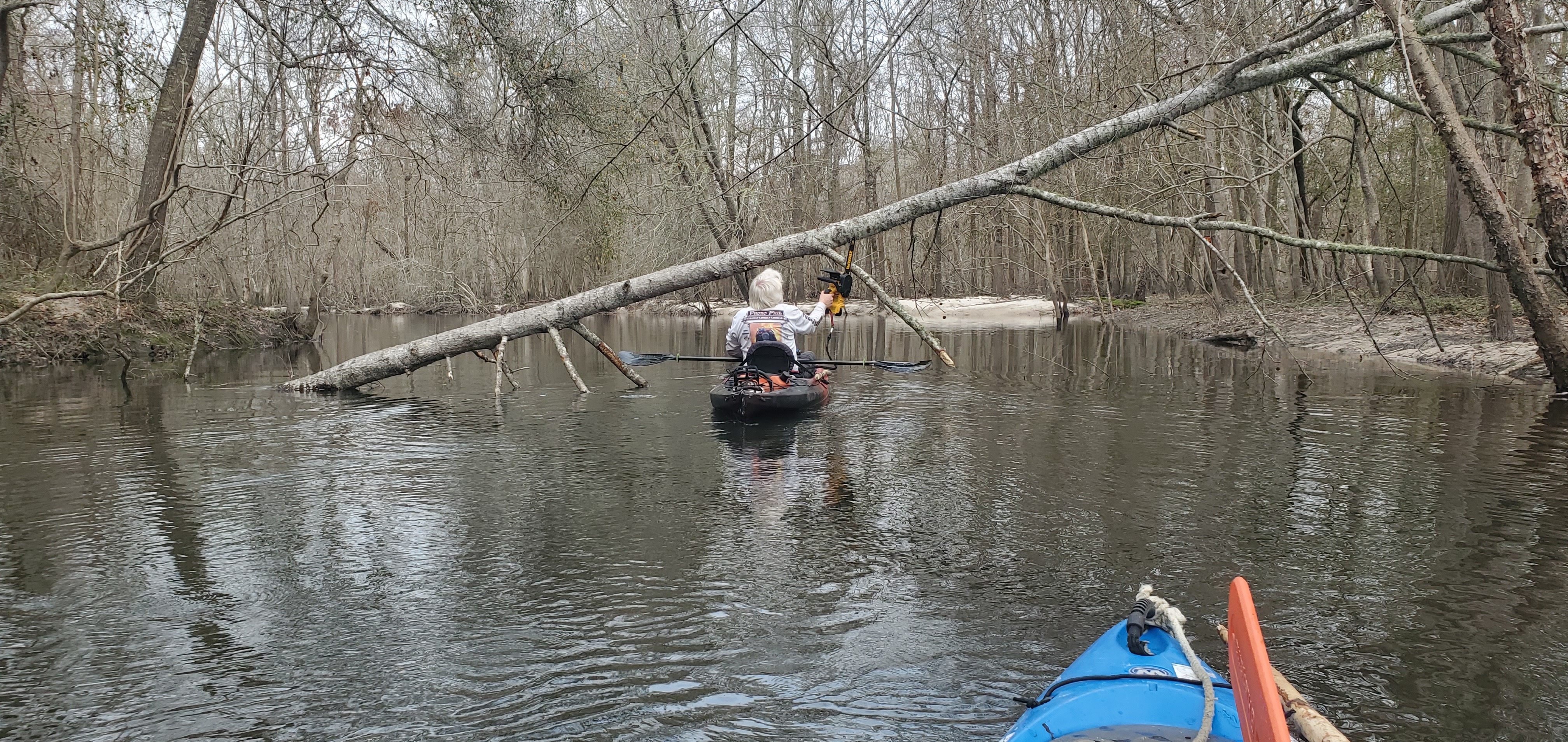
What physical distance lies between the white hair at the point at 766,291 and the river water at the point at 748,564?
130cm

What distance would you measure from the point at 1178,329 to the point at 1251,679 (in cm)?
2133

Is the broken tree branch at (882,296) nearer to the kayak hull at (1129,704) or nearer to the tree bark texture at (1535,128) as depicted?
the tree bark texture at (1535,128)

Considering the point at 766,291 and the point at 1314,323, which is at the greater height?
the point at 766,291

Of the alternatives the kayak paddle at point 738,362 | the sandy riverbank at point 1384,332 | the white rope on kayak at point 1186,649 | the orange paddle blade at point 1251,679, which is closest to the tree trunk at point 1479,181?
the sandy riverbank at point 1384,332

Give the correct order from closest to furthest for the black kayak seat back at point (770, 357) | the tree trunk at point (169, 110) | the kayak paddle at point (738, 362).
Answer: the black kayak seat back at point (770, 357)
the kayak paddle at point (738, 362)
the tree trunk at point (169, 110)

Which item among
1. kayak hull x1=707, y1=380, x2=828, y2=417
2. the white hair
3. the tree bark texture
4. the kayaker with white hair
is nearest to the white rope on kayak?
the kayaker with white hair

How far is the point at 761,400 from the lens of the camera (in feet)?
32.6

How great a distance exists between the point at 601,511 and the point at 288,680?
2.82m

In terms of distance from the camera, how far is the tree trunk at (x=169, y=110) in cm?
1333

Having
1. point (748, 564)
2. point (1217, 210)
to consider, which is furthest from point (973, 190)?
point (1217, 210)

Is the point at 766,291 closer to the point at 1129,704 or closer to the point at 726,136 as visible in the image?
the point at 1129,704

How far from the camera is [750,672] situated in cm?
399

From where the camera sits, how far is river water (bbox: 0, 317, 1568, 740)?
3740mm

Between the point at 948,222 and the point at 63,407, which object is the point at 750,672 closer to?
the point at 63,407
